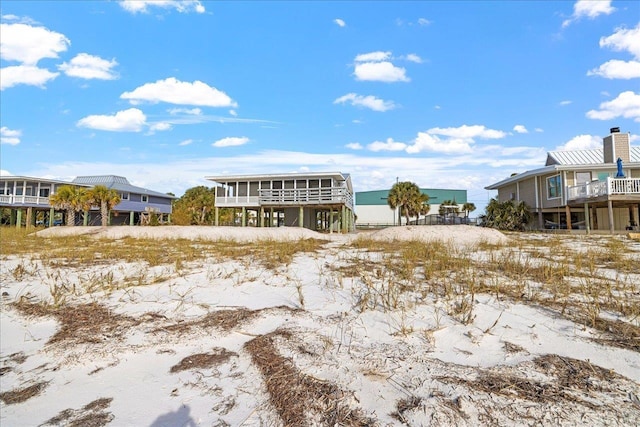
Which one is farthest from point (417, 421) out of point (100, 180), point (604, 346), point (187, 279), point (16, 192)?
point (100, 180)

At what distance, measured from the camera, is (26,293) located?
5273 mm

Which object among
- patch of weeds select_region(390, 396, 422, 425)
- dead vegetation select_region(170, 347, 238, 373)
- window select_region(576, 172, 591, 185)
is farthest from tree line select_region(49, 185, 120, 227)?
window select_region(576, 172, 591, 185)

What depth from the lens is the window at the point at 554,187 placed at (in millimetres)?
21328

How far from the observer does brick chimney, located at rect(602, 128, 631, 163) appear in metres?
20.8

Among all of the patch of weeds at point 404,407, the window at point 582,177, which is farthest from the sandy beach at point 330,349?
the window at point 582,177

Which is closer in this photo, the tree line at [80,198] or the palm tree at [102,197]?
the tree line at [80,198]

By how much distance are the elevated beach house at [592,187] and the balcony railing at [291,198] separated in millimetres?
13947

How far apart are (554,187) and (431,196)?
3401cm

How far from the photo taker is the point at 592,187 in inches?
725

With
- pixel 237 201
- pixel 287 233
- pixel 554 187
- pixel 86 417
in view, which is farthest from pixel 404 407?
pixel 237 201

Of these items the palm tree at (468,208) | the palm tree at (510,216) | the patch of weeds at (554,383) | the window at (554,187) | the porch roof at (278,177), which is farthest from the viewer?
the palm tree at (468,208)

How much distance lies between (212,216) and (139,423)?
34264 mm

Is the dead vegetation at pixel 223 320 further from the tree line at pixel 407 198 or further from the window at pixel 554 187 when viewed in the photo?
the tree line at pixel 407 198

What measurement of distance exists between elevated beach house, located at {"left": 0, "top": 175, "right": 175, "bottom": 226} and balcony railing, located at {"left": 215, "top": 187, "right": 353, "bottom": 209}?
7.20 meters
